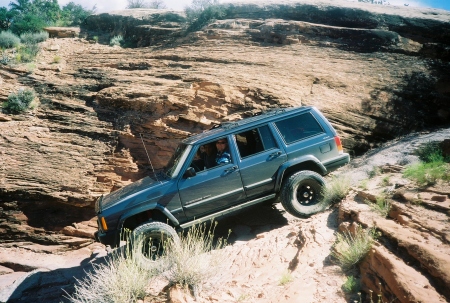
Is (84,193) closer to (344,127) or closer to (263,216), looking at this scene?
(263,216)

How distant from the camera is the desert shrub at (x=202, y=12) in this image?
37.4 feet

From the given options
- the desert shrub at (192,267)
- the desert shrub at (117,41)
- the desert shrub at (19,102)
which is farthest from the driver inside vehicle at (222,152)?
the desert shrub at (117,41)

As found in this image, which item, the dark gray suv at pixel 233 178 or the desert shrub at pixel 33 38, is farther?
the desert shrub at pixel 33 38

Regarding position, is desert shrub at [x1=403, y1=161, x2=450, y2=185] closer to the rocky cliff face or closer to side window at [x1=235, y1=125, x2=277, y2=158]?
side window at [x1=235, y1=125, x2=277, y2=158]

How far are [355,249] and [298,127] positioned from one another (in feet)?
8.62

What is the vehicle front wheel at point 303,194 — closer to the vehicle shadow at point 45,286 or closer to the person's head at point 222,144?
the person's head at point 222,144

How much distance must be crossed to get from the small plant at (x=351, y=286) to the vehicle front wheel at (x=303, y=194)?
1.94m

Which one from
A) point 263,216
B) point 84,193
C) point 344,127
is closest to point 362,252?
point 263,216

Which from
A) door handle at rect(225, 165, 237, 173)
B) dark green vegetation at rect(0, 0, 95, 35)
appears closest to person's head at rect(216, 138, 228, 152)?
door handle at rect(225, 165, 237, 173)

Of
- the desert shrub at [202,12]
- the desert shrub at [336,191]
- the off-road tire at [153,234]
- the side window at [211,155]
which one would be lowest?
the off-road tire at [153,234]

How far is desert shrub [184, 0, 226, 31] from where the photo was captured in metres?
11.4

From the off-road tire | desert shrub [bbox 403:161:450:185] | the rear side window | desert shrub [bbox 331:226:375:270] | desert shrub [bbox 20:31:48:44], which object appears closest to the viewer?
desert shrub [bbox 331:226:375:270]

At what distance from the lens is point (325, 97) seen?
26.8 ft

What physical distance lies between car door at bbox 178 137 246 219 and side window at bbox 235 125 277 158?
1.08ft
